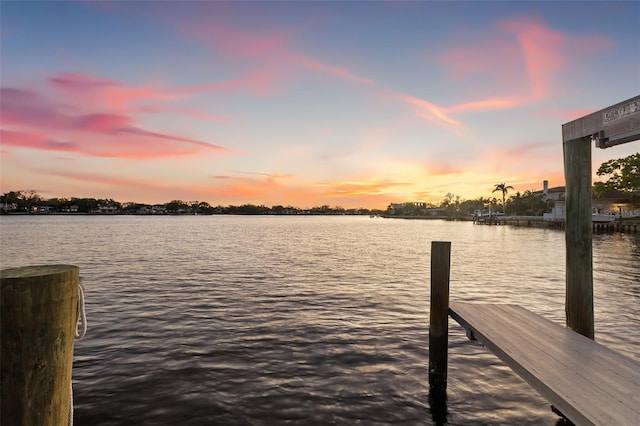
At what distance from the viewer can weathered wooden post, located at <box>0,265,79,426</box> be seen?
2.72 m

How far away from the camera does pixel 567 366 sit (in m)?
4.59

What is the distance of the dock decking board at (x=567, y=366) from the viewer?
3.59 meters

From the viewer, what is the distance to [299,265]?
26.9m

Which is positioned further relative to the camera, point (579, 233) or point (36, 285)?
point (579, 233)

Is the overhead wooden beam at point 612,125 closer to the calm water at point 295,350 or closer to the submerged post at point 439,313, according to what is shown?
the submerged post at point 439,313

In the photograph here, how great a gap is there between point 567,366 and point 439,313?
257 cm

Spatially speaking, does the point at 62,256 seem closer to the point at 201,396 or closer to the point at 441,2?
the point at 201,396

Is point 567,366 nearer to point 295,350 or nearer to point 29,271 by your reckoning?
point 29,271

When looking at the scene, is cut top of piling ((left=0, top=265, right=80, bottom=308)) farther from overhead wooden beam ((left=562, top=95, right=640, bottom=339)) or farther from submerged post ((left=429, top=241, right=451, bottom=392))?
overhead wooden beam ((left=562, top=95, right=640, bottom=339))

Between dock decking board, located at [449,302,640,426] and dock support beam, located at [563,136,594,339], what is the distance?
39 cm

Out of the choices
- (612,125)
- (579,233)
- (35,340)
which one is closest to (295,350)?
(579,233)

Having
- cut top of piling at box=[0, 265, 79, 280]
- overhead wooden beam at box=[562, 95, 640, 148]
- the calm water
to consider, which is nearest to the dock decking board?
the calm water

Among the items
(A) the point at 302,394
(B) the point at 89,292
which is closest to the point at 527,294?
(A) the point at 302,394

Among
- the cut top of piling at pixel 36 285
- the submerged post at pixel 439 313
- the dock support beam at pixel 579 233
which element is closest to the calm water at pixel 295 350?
the submerged post at pixel 439 313
